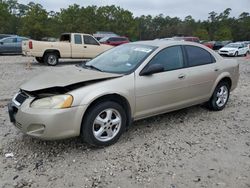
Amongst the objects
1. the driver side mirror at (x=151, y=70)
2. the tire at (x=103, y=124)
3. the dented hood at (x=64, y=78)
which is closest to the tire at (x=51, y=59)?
the dented hood at (x=64, y=78)

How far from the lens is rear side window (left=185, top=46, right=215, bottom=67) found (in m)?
5.20

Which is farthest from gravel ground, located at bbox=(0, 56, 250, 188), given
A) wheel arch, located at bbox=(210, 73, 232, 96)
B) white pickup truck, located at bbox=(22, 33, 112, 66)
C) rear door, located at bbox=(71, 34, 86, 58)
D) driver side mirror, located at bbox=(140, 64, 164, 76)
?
rear door, located at bbox=(71, 34, 86, 58)

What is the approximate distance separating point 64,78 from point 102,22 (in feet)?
184

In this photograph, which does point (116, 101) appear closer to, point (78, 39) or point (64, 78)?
point (64, 78)

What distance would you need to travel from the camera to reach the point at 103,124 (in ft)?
13.1

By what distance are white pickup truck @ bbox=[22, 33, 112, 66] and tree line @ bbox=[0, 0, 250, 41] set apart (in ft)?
104

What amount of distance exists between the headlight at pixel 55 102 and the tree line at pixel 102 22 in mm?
43268

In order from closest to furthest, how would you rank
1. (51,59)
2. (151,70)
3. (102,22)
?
(151,70) → (51,59) → (102,22)

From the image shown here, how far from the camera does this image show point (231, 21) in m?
85.8

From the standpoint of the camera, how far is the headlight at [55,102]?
3.60 m

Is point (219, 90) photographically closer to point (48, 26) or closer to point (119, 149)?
point (119, 149)

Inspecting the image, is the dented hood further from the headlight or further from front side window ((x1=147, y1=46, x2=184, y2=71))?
front side window ((x1=147, y1=46, x2=184, y2=71))

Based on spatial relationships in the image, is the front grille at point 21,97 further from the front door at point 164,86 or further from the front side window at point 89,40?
→ the front side window at point 89,40

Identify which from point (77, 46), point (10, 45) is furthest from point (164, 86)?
point (10, 45)
